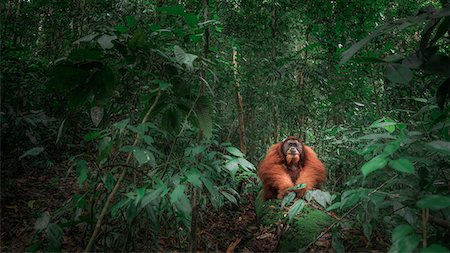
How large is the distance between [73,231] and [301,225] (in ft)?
6.15

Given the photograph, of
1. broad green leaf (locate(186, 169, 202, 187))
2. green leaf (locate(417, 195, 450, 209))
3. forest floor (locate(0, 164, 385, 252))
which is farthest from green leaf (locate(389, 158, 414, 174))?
forest floor (locate(0, 164, 385, 252))

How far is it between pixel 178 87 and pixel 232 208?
8.13 feet

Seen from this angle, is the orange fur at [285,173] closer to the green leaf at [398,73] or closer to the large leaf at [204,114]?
the large leaf at [204,114]

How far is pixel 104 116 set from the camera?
2.30 m

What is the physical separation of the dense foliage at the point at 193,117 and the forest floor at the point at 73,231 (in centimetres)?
4

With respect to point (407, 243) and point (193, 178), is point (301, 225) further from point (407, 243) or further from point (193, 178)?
point (407, 243)

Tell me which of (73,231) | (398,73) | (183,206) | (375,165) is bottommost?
(73,231)

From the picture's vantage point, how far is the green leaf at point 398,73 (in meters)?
1.31

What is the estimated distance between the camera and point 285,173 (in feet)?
13.4

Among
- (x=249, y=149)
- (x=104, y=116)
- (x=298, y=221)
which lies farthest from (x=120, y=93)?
(x=249, y=149)

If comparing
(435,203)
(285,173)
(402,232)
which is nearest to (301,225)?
(285,173)

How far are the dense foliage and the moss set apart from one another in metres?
0.23

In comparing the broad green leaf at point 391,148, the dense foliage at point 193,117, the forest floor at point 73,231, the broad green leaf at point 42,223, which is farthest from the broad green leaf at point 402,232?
the broad green leaf at point 42,223

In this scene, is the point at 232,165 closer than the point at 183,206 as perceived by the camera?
No
